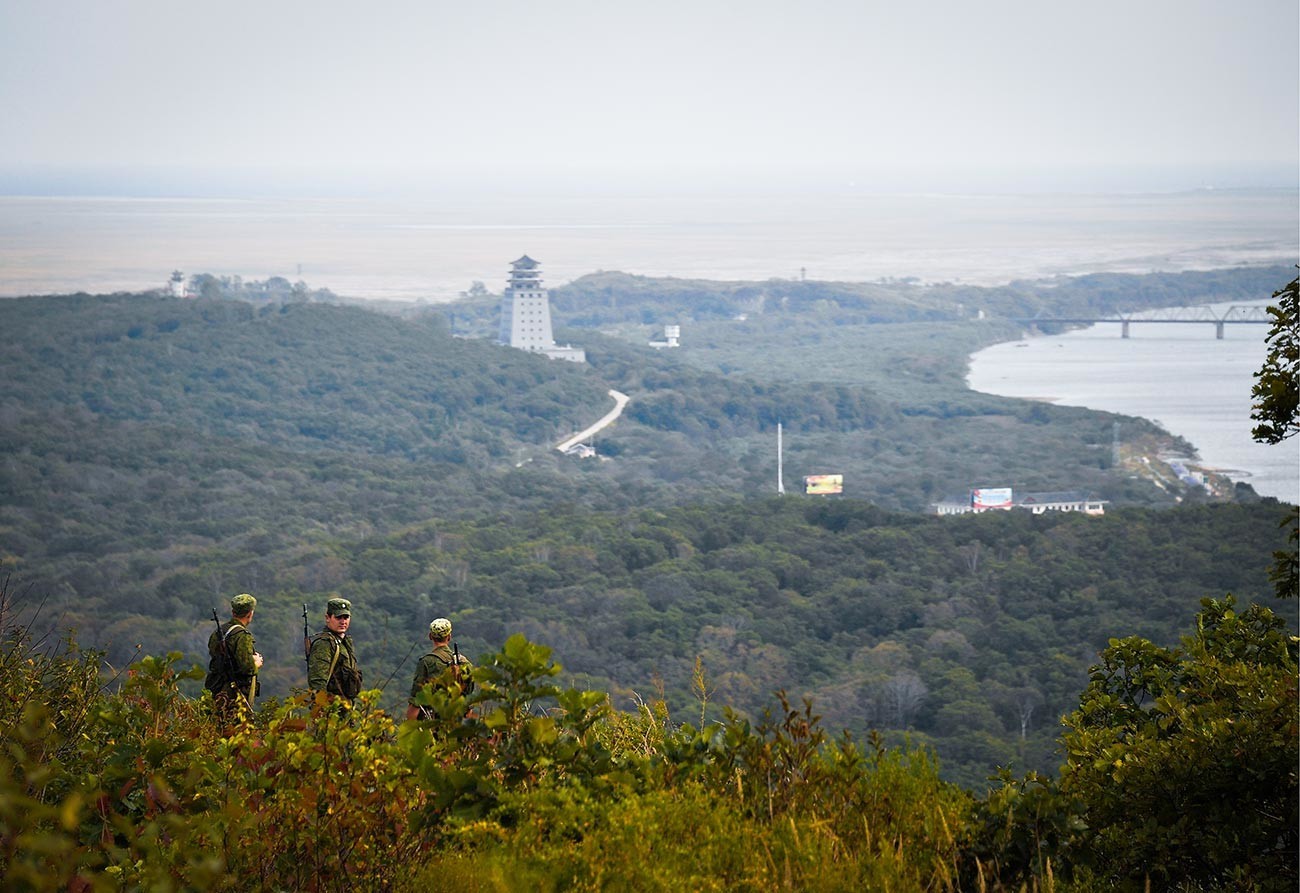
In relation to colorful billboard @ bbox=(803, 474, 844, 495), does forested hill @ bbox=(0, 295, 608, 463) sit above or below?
above

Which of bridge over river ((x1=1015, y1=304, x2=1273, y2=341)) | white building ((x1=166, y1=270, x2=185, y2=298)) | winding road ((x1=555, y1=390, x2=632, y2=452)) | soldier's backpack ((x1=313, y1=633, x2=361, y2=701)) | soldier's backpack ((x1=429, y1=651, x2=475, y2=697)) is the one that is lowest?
winding road ((x1=555, y1=390, x2=632, y2=452))

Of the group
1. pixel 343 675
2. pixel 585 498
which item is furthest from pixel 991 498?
pixel 343 675

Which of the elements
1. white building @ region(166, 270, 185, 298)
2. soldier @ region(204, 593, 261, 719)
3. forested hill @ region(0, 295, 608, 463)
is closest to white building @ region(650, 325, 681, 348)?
forested hill @ region(0, 295, 608, 463)

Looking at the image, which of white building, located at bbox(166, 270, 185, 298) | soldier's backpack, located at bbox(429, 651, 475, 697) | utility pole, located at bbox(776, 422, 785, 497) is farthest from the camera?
white building, located at bbox(166, 270, 185, 298)

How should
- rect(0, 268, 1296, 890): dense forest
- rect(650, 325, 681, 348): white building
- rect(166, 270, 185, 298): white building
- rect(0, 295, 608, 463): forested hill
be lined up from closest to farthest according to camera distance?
rect(0, 268, 1296, 890): dense forest → rect(0, 295, 608, 463): forested hill → rect(166, 270, 185, 298): white building → rect(650, 325, 681, 348): white building

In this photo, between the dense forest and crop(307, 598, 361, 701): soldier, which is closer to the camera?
the dense forest

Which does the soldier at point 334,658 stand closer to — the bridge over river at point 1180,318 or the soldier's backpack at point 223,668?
the soldier's backpack at point 223,668

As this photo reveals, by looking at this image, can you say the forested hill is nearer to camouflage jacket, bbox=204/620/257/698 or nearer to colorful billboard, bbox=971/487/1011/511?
colorful billboard, bbox=971/487/1011/511

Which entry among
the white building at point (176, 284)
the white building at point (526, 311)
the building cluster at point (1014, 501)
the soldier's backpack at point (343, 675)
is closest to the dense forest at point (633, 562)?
the soldier's backpack at point (343, 675)
